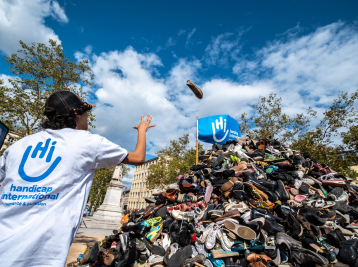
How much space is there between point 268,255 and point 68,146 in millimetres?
3608

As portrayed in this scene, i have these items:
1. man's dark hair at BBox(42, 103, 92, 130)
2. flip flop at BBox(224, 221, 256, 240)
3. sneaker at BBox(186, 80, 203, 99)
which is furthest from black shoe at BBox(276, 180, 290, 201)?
man's dark hair at BBox(42, 103, 92, 130)

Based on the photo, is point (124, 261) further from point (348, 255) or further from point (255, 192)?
point (348, 255)

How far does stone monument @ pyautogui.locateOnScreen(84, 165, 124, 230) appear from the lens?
44.2 feet

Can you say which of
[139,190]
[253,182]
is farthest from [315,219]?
[139,190]

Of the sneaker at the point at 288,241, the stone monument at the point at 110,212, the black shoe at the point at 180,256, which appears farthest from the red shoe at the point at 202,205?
the stone monument at the point at 110,212

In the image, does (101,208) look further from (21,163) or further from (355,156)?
(355,156)

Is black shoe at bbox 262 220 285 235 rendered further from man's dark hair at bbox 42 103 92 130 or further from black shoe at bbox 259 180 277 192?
man's dark hair at bbox 42 103 92 130

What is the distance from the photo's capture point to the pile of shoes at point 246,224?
3260 mm

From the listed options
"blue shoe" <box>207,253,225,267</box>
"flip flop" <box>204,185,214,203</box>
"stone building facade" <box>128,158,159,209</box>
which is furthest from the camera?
"stone building facade" <box>128,158,159,209</box>

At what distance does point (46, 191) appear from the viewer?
3.77ft

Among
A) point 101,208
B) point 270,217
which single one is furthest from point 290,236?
point 101,208

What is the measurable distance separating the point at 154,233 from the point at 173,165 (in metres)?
20.5

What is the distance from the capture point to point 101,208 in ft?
47.8

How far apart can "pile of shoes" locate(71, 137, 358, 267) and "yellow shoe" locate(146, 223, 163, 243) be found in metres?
0.02
